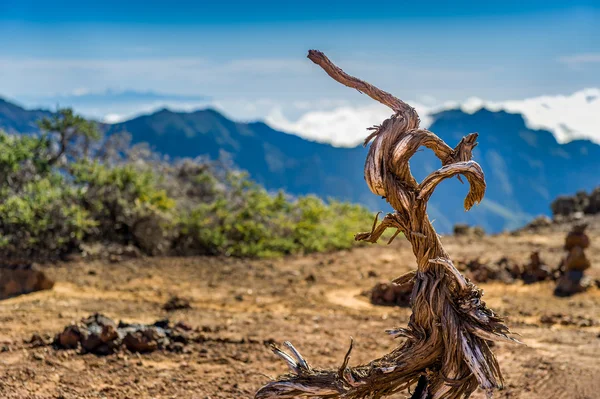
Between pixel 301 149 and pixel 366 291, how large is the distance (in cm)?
5465

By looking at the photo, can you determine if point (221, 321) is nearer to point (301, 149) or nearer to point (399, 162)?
point (399, 162)

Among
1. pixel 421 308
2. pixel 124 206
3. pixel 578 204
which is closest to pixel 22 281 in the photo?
pixel 124 206

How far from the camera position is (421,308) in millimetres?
3709

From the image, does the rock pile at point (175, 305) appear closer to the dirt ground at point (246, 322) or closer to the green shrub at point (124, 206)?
the dirt ground at point (246, 322)

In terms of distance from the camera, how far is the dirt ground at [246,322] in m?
5.64

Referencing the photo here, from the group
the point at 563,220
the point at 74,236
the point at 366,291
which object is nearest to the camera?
the point at 366,291

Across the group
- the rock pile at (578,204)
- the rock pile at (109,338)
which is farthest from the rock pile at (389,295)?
the rock pile at (578,204)

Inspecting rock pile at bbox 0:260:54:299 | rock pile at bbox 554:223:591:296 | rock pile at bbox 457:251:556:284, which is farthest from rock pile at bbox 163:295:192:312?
rock pile at bbox 554:223:591:296

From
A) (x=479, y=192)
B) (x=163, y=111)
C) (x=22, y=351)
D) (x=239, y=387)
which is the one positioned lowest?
(x=22, y=351)

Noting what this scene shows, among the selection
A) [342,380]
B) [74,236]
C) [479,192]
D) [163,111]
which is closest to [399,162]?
[479,192]

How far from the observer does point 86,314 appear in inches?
326

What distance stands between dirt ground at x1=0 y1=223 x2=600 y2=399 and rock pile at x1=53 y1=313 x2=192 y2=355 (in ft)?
0.47

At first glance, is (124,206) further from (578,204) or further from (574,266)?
(578,204)

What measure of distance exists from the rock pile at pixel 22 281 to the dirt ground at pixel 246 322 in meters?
0.27
